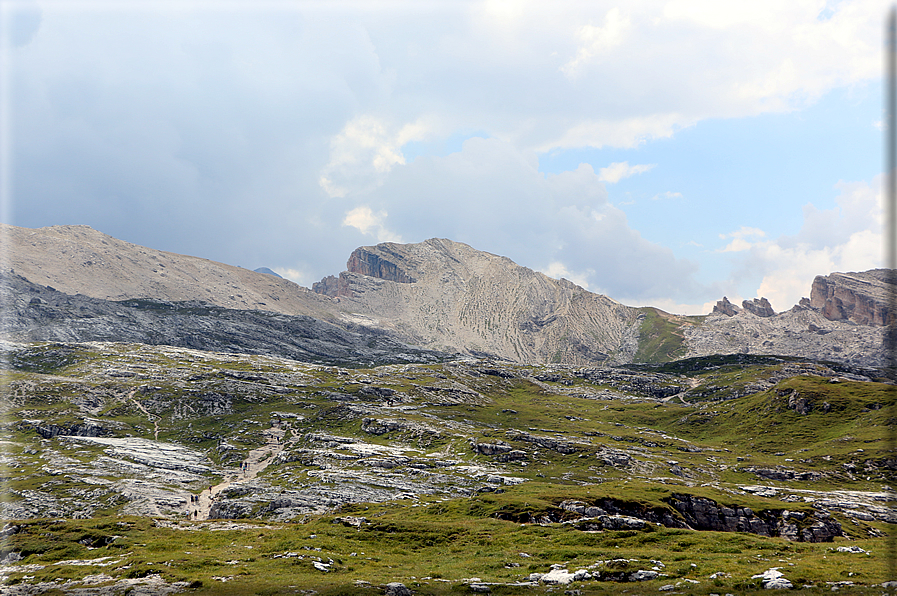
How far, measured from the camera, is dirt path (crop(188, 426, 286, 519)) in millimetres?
120062

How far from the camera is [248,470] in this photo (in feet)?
509

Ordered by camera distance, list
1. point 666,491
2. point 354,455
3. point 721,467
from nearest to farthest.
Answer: point 666,491
point 354,455
point 721,467

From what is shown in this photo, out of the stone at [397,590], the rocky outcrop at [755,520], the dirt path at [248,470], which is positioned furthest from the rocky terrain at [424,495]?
the stone at [397,590]

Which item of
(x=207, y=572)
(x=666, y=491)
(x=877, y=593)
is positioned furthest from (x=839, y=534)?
(x=207, y=572)

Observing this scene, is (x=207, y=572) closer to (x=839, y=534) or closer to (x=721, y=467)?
(x=839, y=534)

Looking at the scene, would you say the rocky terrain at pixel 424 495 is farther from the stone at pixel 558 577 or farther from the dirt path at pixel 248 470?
the dirt path at pixel 248 470

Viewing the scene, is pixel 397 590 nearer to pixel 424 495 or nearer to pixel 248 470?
pixel 424 495

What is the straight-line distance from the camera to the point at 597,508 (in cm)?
8425

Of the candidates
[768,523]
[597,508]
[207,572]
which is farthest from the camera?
[768,523]

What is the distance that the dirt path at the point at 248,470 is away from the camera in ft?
394

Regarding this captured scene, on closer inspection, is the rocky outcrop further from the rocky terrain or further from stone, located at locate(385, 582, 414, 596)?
stone, located at locate(385, 582, 414, 596)

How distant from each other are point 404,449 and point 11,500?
98.9 metres

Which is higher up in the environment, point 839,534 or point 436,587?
point 436,587

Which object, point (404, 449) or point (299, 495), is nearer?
point (299, 495)
